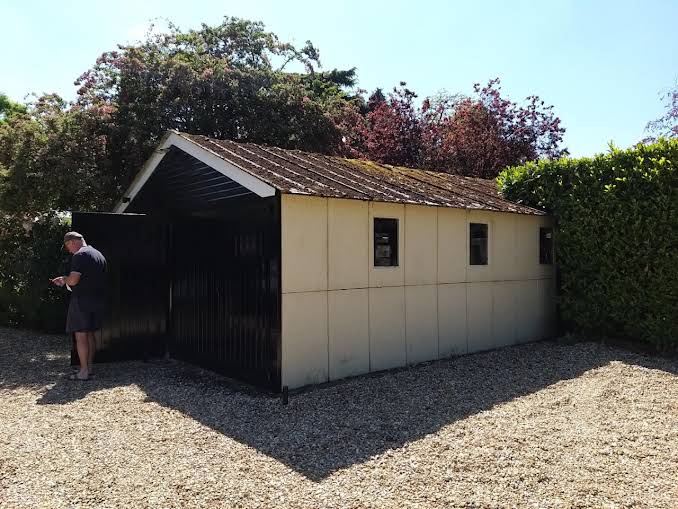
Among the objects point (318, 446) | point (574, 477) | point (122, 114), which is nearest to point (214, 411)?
point (318, 446)

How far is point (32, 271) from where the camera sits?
444 inches

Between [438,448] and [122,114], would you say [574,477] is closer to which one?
[438,448]

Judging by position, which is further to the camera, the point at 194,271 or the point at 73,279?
the point at 194,271

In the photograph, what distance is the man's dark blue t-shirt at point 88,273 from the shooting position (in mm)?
7375

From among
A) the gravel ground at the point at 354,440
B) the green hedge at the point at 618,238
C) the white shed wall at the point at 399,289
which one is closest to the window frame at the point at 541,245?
the white shed wall at the point at 399,289

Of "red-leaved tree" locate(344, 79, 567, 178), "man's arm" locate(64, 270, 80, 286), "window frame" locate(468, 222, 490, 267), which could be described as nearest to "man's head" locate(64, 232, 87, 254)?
"man's arm" locate(64, 270, 80, 286)

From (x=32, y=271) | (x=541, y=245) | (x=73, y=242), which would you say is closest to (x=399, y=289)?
(x=541, y=245)

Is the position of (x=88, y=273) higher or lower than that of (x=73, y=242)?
lower

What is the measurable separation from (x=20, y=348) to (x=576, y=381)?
9927 mm

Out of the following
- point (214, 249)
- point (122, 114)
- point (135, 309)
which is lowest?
point (135, 309)

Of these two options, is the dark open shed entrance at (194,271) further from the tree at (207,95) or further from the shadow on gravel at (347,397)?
the tree at (207,95)

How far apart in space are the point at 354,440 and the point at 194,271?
4541 millimetres

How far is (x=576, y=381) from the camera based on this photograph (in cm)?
752

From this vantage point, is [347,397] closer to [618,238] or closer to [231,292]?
[231,292]
